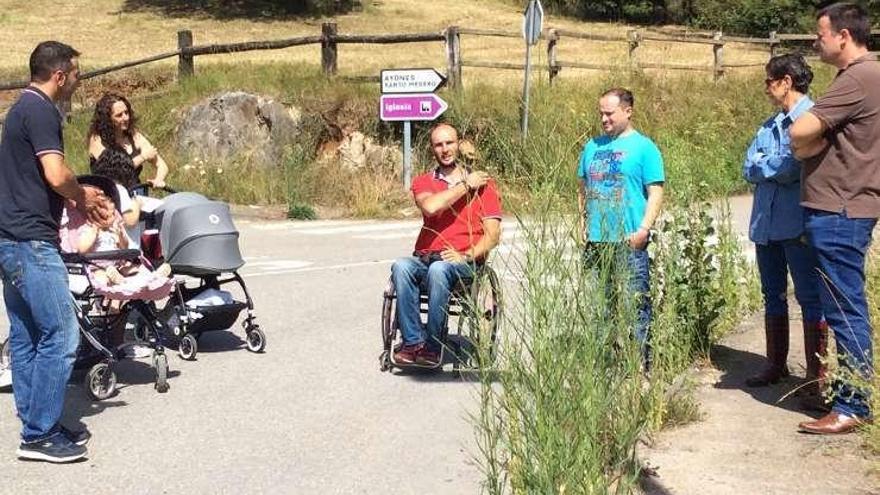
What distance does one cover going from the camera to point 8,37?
42031 mm

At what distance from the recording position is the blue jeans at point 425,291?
750 centimetres

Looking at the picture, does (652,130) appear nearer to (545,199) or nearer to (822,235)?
(822,235)

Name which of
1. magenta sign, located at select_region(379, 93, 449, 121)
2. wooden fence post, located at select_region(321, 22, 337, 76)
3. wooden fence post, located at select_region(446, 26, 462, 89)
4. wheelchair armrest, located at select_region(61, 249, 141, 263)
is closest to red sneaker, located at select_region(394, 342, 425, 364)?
A: wheelchair armrest, located at select_region(61, 249, 141, 263)

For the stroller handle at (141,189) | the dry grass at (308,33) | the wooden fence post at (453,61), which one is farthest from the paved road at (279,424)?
the dry grass at (308,33)

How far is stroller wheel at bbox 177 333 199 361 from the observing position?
8.32 meters

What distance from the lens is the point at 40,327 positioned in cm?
605

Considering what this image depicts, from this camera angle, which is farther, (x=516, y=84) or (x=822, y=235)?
(x=516, y=84)

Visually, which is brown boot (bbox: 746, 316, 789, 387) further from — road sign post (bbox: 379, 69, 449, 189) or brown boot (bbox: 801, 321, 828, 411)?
road sign post (bbox: 379, 69, 449, 189)

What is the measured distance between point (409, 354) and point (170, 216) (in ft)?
6.71

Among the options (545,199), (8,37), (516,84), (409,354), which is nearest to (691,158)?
(409,354)

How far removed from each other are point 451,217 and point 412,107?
38.1 feet

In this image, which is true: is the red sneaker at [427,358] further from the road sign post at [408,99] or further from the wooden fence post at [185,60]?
the wooden fence post at [185,60]

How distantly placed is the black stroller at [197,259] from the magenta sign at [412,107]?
425 inches

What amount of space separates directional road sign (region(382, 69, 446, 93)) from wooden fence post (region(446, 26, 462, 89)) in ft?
8.94
